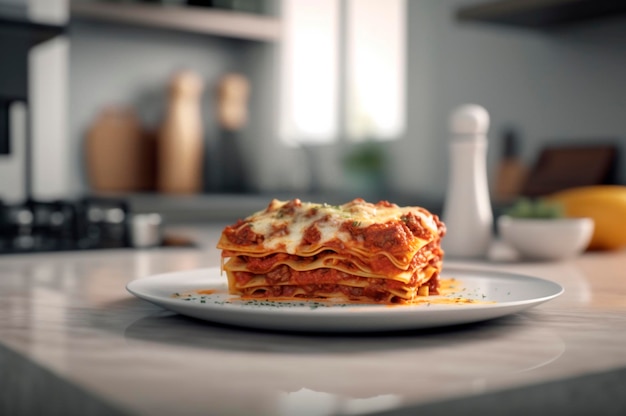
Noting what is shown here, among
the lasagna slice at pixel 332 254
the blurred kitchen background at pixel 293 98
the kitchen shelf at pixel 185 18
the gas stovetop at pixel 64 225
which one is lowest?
the gas stovetop at pixel 64 225

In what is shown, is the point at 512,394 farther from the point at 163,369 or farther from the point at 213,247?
the point at 213,247

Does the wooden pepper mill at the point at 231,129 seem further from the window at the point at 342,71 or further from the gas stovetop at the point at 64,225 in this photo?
the gas stovetop at the point at 64,225

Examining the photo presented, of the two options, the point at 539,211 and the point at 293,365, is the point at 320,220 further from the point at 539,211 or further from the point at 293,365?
the point at 539,211

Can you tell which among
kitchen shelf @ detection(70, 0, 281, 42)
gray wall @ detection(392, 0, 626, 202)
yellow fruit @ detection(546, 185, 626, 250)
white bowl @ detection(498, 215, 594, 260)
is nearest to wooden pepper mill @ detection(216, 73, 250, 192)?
kitchen shelf @ detection(70, 0, 281, 42)

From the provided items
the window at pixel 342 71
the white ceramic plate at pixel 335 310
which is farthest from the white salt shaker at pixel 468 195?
the window at pixel 342 71

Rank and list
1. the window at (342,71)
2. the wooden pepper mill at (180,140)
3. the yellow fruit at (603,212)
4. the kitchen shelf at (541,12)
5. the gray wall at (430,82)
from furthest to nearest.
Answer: the wooden pepper mill at (180,140) < the window at (342,71) < the gray wall at (430,82) < the kitchen shelf at (541,12) < the yellow fruit at (603,212)

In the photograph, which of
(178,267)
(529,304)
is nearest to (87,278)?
(178,267)

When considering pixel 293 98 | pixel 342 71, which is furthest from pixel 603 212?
pixel 293 98
